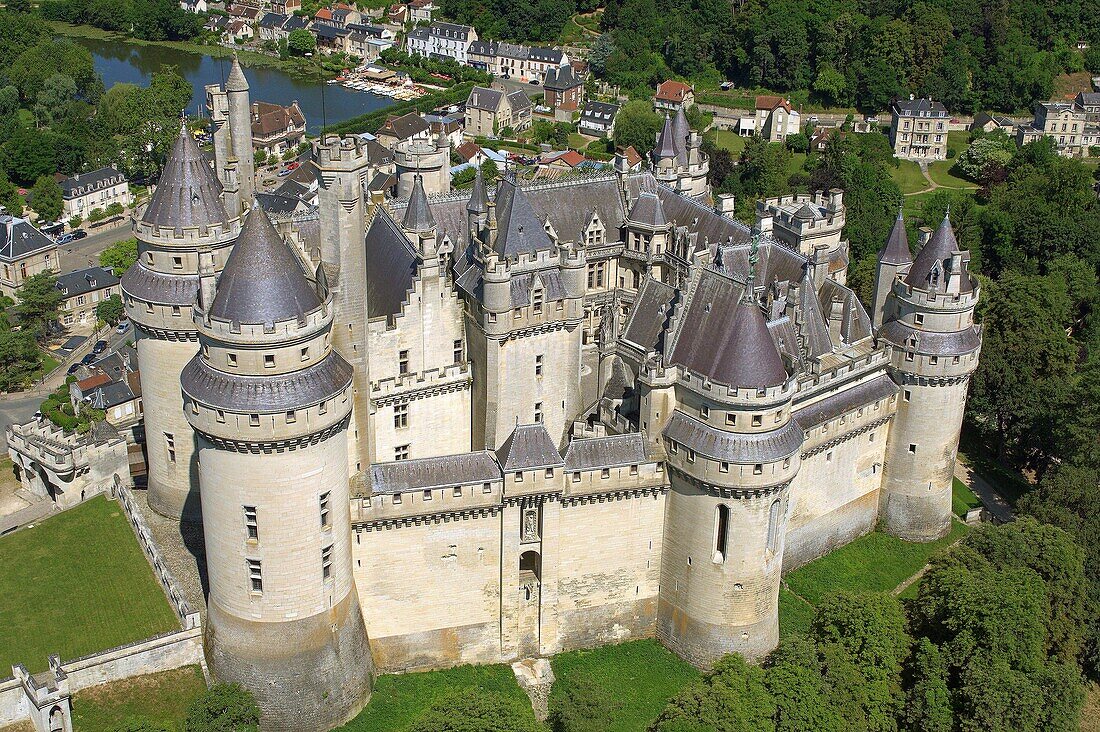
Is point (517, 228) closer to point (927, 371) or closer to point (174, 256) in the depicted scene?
point (174, 256)

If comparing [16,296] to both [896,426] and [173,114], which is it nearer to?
[173,114]

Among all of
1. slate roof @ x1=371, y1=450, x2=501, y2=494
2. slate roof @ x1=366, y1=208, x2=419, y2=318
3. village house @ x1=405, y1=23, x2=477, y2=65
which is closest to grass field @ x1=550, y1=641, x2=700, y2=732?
slate roof @ x1=371, y1=450, x2=501, y2=494

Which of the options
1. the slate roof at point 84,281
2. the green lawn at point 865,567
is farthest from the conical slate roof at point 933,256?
the slate roof at point 84,281

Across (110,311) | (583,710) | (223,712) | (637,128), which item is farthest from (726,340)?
(637,128)

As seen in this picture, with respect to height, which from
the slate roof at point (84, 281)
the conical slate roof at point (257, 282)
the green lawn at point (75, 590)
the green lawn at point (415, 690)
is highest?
the conical slate roof at point (257, 282)

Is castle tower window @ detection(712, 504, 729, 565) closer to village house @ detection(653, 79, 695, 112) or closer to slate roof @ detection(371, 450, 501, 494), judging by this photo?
slate roof @ detection(371, 450, 501, 494)

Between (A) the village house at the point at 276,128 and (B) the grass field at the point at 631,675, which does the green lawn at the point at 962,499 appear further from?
(A) the village house at the point at 276,128
